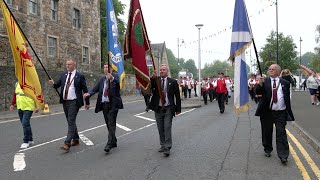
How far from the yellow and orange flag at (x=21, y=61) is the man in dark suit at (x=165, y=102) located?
8.78 feet

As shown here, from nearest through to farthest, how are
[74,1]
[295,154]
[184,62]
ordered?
[295,154] → [74,1] → [184,62]

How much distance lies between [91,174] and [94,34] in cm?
2933

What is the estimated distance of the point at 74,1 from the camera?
30953 millimetres

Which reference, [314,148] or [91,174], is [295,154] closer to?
[314,148]

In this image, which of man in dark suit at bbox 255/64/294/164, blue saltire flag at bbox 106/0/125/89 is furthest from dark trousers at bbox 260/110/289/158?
blue saltire flag at bbox 106/0/125/89

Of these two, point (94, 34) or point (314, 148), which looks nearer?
point (314, 148)

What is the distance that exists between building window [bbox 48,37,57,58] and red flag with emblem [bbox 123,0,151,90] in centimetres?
2111

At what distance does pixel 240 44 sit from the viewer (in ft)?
24.5

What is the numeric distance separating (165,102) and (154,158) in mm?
1152

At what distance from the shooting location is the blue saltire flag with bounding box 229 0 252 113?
746cm

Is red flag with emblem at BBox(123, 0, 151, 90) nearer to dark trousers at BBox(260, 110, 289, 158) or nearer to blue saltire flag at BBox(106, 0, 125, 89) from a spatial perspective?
blue saltire flag at BBox(106, 0, 125, 89)

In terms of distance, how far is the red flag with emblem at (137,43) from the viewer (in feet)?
25.5

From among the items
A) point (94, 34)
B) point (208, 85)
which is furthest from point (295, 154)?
point (94, 34)

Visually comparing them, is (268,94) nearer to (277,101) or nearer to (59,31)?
(277,101)
